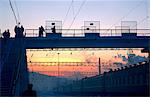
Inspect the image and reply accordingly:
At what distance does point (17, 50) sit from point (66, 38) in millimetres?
10546

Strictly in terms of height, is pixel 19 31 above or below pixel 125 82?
above

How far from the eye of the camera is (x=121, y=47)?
4500 cm

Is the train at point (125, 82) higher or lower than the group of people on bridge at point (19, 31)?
lower

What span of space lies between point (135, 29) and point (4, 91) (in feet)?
82.0

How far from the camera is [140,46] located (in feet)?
147

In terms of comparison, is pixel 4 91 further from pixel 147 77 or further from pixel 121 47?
pixel 121 47

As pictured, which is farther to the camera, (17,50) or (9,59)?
(17,50)

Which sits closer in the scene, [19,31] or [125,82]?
[19,31]

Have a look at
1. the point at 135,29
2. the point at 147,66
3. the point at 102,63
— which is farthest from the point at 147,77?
the point at 102,63

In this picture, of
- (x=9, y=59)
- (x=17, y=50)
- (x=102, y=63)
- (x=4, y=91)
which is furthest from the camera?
(x=102, y=63)

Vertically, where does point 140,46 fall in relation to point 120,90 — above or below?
above

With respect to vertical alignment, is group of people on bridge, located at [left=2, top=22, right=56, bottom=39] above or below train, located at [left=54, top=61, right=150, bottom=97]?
above

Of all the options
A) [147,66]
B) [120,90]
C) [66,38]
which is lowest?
[120,90]

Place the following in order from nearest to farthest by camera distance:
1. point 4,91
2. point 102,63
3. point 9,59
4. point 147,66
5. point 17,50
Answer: point 4,91
point 9,59
point 17,50
point 147,66
point 102,63
